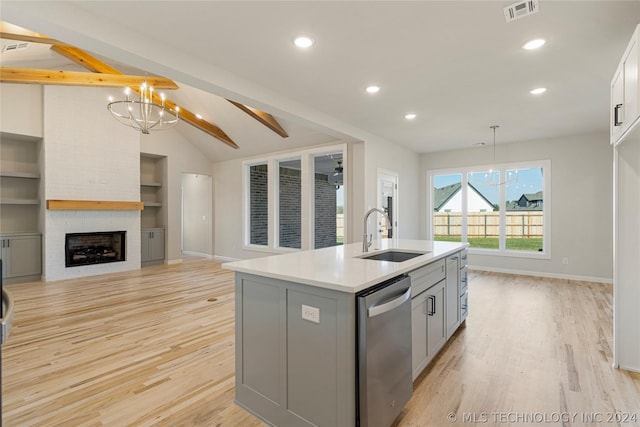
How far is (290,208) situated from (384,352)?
5670mm

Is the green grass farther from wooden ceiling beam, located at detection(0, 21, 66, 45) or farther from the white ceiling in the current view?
wooden ceiling beam, located at detection(0, 21, 66, 45)

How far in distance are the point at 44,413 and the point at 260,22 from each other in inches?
122

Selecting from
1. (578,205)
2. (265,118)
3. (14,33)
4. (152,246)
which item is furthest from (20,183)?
(578,205)

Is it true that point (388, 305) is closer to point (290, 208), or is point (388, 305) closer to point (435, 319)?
point (435, 319)

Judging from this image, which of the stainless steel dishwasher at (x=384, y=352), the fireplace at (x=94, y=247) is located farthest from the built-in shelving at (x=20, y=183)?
the stainless steel dishwasher at (x=384, y=352)

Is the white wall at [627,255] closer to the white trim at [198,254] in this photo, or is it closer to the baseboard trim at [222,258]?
the baseboard trim at [222,258]

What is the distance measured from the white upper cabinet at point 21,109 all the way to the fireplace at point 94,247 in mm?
1948

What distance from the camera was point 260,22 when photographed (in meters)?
2.50

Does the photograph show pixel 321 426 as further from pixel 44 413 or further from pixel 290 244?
pixel 290 244

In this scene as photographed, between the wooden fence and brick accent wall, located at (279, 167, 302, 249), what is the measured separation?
322 centimetres

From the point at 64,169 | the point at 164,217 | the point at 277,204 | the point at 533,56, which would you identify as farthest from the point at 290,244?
the point at 533,56

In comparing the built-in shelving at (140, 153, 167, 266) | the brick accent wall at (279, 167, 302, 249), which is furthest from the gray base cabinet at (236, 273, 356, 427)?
the built-in shelving at (140, 153, 167, 266)

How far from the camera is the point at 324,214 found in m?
6.77

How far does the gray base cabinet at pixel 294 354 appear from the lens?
164cm
